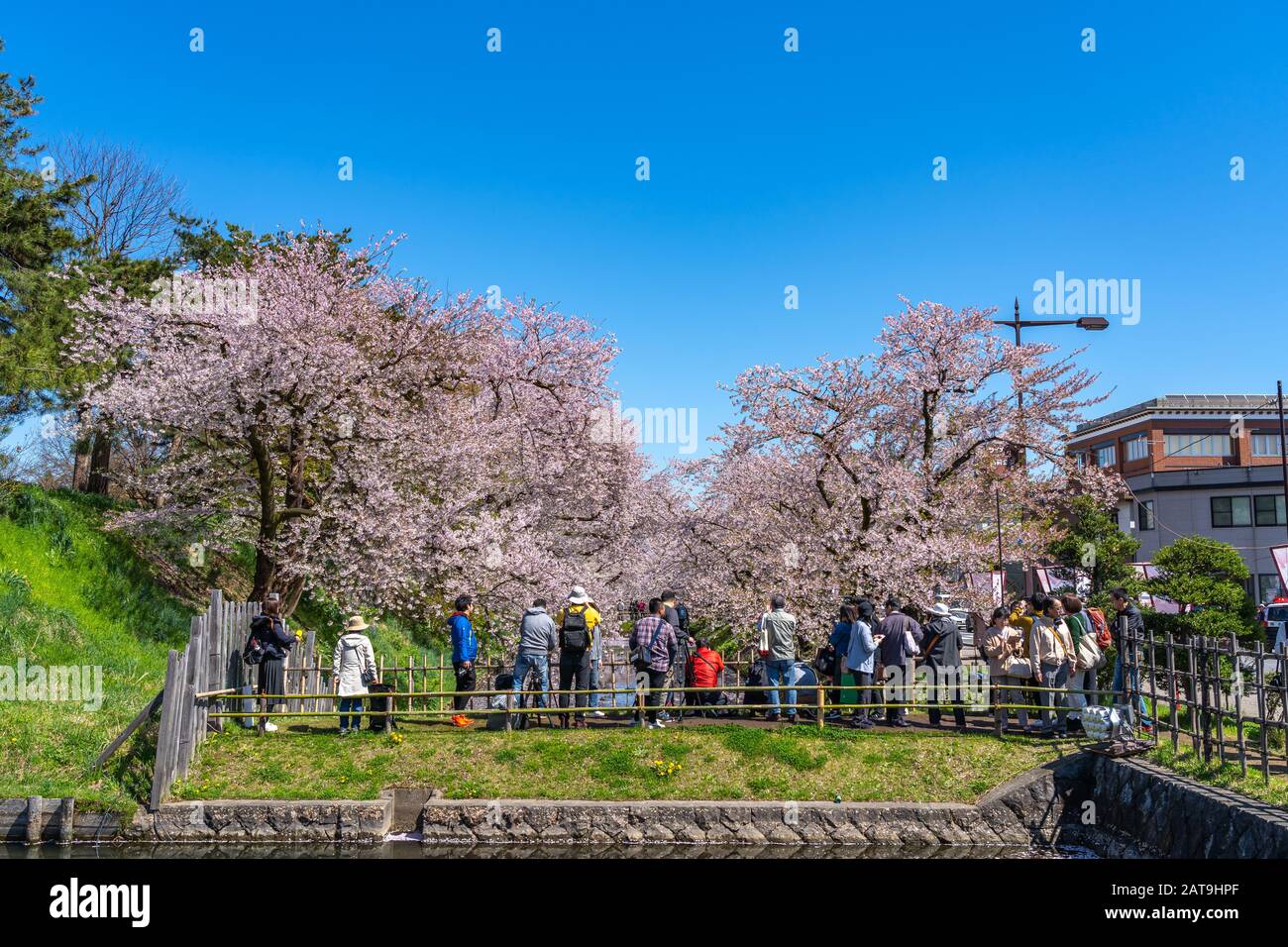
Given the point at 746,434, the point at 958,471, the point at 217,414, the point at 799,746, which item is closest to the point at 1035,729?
the point at 799,746

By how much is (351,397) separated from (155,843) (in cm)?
1101

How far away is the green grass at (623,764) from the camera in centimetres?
1348

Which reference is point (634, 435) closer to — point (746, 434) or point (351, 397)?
point (746, 434)

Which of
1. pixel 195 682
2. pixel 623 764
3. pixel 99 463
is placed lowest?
pixel 623 764

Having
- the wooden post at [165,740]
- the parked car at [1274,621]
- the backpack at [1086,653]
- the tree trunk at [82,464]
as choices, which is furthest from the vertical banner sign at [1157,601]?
the tree trunk at [82,464]

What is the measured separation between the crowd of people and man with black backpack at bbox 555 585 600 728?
0.6 inches

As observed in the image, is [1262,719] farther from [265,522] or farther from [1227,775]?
[265,522]

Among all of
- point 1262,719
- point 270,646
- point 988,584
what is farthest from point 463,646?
point 988,584

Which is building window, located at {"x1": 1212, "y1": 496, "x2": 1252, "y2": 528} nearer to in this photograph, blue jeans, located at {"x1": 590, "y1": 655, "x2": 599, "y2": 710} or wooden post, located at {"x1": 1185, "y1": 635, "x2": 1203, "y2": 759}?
wooden post, located at {"x1": 1185, "y1": 635, "x2": 1203, "y2": 759}

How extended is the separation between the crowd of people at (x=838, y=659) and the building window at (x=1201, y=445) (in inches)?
2145

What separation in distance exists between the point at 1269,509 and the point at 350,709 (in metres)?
55.5

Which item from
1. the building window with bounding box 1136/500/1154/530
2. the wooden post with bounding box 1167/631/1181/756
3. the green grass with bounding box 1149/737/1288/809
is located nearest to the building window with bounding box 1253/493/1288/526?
the building window with bounding box 1136/500/1154/530

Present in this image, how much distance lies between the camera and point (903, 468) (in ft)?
71.8

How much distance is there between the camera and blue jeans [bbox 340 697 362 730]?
15.2 meters
